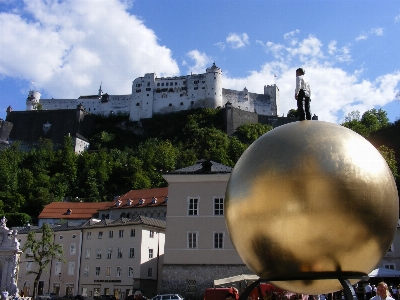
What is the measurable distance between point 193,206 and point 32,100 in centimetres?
12191

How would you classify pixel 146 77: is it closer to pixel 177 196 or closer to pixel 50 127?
pixel 50 127

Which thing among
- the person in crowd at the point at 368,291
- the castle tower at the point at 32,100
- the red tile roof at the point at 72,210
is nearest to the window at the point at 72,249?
the red tile roof at the point at 72,210

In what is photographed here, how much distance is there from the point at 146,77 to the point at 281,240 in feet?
426

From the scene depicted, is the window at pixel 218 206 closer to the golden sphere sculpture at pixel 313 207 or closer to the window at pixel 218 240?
the window at pixel 218 240

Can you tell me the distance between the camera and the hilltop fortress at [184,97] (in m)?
127

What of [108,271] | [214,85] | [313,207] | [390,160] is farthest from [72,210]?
[313,207]

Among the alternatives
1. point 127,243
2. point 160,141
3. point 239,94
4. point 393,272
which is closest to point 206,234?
point 393,272

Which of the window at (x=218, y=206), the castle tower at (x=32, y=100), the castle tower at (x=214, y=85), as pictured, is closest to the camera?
the window at (x=218, y=206)

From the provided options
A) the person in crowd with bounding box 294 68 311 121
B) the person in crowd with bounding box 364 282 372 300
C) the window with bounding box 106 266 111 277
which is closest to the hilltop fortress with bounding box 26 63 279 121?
the window with bounding box 106 266 111 277

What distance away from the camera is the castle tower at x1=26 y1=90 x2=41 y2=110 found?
14075cm

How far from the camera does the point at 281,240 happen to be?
15.5ft

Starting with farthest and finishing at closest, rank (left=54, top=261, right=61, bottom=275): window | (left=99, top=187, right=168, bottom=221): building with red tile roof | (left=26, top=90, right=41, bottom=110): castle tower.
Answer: (left=26, top=90, right=41, bottom=110): castle tower < (left=99, top=187, right=168, bottom=221): building with red tile roof < (left=54, top=261, right=61, bottom=275): window

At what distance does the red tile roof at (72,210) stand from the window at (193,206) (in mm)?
38154

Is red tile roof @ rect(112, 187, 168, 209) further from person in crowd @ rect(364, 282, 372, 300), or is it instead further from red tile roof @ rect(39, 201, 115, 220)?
person in crowd @ rect(364, 282, 372, 300)
